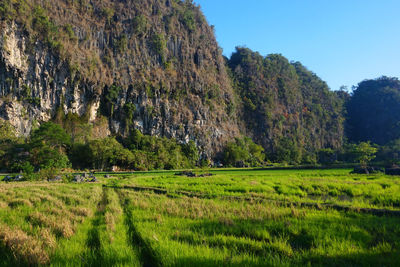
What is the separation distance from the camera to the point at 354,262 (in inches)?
136

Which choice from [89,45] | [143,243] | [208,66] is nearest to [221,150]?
[208,66]

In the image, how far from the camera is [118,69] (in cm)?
7575

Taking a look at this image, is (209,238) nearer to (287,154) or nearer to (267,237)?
(267,237)

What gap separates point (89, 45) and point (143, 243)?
83.8 m

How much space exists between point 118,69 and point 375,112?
540 feet

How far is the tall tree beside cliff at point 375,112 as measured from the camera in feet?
430

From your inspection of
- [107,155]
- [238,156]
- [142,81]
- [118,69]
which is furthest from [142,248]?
[118,69]

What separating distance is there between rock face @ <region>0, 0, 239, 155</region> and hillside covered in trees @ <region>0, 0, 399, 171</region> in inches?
13.2

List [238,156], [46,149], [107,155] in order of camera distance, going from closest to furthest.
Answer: [46,149] < [107,155] < [238,156]

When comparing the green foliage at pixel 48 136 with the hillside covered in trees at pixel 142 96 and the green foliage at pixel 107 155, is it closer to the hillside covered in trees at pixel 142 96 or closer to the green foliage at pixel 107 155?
the hillside covered in trees at pixel 142 96

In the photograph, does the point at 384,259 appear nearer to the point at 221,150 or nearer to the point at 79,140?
the point at 79,140

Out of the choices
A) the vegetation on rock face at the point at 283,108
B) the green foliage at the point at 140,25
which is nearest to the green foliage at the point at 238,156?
the vegetation on rock face at the point at 283,108

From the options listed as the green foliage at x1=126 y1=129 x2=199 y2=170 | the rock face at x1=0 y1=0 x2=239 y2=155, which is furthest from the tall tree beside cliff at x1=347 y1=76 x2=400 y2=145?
the green foliage at x1=126 y1=129 x2=199 y2=170

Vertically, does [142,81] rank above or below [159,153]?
above
